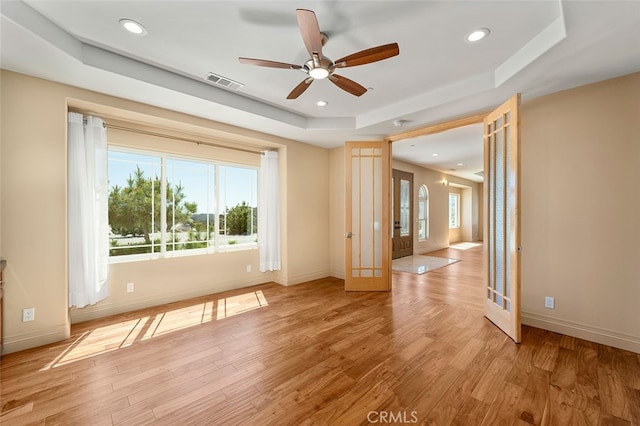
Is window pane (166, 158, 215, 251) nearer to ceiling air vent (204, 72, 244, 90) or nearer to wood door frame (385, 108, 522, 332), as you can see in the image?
ceiling air vent (204, 72, 244, 90)

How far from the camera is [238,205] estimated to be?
4.85 meters

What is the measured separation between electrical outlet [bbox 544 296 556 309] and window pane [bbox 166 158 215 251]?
15.4ft

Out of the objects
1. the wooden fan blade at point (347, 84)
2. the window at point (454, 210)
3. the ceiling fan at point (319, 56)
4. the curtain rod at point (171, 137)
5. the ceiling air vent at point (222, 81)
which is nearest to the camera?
the ceiling fan at point (319, 56)

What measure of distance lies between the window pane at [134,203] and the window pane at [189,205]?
0.58ft

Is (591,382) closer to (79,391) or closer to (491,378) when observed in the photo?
(491,378)

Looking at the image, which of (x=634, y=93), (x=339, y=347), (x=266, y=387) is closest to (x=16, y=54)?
(x=266, y=387)

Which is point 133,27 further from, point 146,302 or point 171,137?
point 146,302

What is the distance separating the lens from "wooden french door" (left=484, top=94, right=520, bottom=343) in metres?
2.71

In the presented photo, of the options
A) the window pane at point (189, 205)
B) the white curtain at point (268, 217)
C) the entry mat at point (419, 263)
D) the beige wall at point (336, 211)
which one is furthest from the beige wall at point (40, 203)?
the entry mat at point (419, 263)

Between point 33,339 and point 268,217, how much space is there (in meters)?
3.20

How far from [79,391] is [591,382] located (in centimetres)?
400

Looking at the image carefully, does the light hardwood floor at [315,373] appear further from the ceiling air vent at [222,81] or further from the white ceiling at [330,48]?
the ceiling air vent at [222,81]

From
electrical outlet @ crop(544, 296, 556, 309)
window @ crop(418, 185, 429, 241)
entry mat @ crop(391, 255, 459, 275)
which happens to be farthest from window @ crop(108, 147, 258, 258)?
window @ crop(418, 185, 429, 241)

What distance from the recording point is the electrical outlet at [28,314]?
8.61 ft
